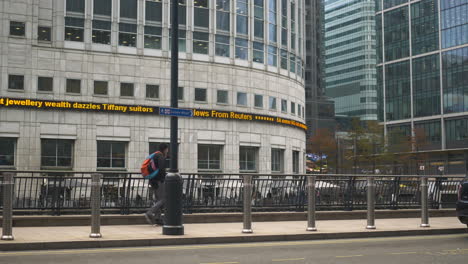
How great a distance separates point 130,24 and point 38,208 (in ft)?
111

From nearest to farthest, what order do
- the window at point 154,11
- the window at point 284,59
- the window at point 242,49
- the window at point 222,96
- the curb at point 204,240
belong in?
the curb at point 204,240 < the window at point 154,11 < the window at point 222,96 < the window at point 242,49 < the window at point 284,59

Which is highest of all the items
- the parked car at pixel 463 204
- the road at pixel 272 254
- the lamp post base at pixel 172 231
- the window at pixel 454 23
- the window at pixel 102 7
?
the window at pixel 454 23

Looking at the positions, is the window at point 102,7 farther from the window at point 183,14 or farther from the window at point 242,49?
the window at point 242,49

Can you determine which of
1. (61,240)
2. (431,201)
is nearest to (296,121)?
Answer: (431,201)

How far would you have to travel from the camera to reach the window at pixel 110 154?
47.0 meters

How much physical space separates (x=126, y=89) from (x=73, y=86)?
13.5 ft

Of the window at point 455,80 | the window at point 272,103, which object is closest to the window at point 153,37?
the window at point 272,103

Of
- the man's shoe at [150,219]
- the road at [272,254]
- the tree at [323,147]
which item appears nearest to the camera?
the road at [272,254]

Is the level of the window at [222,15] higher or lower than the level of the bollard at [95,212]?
higher

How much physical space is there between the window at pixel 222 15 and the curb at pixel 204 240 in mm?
37449

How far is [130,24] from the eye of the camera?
48375 millimetres

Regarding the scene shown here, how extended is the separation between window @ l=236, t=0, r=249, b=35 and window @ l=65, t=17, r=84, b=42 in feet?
44.7

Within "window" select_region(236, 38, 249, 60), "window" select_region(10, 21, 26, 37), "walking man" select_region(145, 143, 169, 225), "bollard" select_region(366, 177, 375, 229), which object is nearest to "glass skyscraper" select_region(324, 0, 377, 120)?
"window" select_region(236, 38, 249, 60)

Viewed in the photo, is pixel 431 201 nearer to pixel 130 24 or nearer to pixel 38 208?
pixel 38 208
